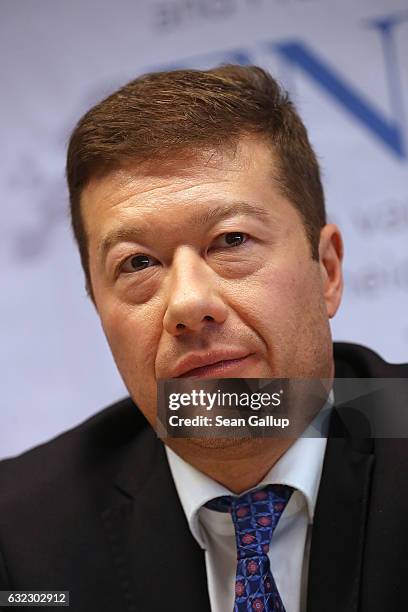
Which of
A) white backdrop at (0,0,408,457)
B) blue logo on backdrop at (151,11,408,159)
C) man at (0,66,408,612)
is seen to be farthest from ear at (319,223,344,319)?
blue logo on backdrop at (151,11,408,159)

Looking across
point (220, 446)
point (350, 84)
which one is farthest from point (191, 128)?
point (350, 84)

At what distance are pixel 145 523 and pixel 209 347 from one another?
1.29ft

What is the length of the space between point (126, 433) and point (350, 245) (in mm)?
813

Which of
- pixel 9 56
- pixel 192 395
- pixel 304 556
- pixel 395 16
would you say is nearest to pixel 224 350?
pixel 192 395

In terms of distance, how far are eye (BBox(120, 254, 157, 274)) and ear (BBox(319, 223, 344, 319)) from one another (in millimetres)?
303

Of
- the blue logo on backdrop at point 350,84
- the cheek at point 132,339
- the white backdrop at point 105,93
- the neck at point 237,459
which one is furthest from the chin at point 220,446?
the blue logo on backdrop at point 350,84

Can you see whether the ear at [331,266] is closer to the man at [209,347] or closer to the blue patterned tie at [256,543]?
the man at [209,347]

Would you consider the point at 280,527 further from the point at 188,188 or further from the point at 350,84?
the point at 350,84

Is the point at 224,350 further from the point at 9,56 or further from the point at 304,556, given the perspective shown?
the point at 9,56

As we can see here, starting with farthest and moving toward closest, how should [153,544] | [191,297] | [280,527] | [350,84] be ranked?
[350,84] → [153,544] → [280,527] → [191,297]

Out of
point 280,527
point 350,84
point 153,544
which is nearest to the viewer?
point 280,527

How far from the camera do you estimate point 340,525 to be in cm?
120

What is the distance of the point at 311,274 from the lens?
4.27 feet

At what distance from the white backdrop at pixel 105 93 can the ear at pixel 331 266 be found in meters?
0.63
